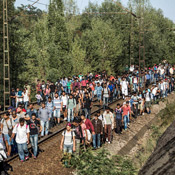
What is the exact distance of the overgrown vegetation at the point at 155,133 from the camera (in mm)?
11807

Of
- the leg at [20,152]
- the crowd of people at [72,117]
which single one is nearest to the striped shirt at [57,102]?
the crowd of people at [72,117]

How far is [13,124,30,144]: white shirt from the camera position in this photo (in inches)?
379

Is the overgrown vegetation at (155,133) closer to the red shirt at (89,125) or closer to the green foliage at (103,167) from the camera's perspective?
the green foliage at (103,167)

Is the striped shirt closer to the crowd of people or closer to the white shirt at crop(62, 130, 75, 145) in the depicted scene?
the crowd of people

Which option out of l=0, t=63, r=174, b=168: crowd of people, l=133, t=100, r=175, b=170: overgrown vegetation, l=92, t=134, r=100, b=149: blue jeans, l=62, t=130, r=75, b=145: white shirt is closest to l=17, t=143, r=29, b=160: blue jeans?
l=0, t=63, r=174, b=168: crowd of people

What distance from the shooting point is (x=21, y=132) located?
9.62 m

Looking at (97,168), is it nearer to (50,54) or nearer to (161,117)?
(161,117)

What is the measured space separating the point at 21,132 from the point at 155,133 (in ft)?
29.6

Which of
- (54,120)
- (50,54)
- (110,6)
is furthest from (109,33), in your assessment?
(54,120)

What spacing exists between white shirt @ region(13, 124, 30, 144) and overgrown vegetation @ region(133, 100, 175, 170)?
4.02 m

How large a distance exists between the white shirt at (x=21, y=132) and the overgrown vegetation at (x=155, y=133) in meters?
4.02

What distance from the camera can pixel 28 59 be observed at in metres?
26.4

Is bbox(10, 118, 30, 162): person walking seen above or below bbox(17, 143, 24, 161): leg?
above

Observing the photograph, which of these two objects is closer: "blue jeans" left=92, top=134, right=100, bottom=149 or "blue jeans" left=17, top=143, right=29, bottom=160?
"blue jeans" left=17, top=143, right=29, bottom=160
